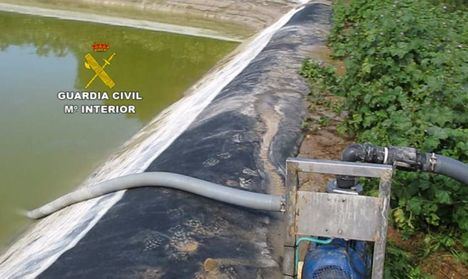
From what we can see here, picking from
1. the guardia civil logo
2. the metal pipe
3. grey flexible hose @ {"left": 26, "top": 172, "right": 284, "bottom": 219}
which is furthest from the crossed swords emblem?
the metal pipe

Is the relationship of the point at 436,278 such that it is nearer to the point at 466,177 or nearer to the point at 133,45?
the point at 466,177

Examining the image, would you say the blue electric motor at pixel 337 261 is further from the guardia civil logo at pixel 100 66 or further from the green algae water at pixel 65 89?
the guardia civil logo at pixel 100 66

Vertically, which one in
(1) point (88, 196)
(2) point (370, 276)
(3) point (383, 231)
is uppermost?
(3) point (383, 231)

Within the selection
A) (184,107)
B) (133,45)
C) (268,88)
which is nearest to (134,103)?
(184,107)

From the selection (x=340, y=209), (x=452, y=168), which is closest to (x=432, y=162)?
(x=452, y=168)

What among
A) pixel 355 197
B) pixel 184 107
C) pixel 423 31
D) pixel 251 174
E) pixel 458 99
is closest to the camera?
pixel 355 197

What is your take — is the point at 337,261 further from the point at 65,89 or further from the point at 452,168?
the point at 65,89
